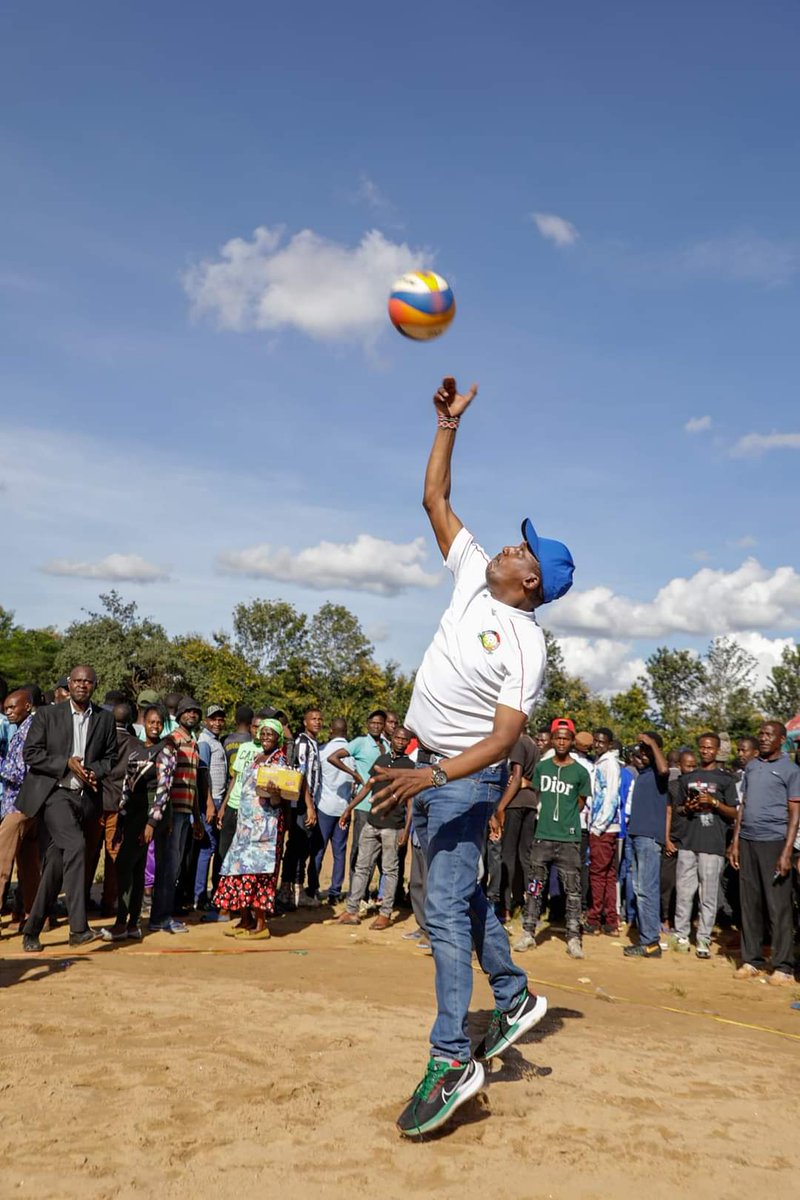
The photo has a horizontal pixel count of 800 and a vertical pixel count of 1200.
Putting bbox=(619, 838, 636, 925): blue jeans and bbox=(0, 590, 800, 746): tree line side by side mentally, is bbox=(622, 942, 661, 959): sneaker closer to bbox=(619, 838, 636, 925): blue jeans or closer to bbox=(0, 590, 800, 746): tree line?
bbox=(619, 838, 636, 925): blue jeans

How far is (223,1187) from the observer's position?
135 inches

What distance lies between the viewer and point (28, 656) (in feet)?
246

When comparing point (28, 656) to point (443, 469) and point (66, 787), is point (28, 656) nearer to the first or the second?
point (66, 787)

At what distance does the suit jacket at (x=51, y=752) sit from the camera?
812cm

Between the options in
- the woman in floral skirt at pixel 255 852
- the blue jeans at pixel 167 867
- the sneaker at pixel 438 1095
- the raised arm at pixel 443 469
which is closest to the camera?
the sneaker at pixel 438 1095

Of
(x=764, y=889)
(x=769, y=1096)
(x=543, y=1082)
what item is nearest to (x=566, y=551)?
(x=543, y=1082)

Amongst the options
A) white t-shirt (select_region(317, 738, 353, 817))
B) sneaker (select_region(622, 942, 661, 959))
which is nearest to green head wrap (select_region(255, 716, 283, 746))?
white t-shirt (select_region(317, 738, 353, 817))

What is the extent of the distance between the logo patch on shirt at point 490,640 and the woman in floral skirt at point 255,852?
5.82m

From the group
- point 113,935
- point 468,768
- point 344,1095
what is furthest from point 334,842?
point 468,768

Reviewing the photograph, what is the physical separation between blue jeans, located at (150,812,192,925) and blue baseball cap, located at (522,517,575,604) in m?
5.97

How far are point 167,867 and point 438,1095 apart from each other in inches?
240

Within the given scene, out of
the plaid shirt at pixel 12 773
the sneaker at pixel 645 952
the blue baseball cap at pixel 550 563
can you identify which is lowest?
the sneaker at pixel 645 952

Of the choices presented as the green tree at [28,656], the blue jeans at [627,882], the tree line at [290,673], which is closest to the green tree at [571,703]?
the tree line at [290,673]

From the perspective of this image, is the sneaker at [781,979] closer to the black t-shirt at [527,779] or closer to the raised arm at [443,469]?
the black t-shirt at [527,779]
